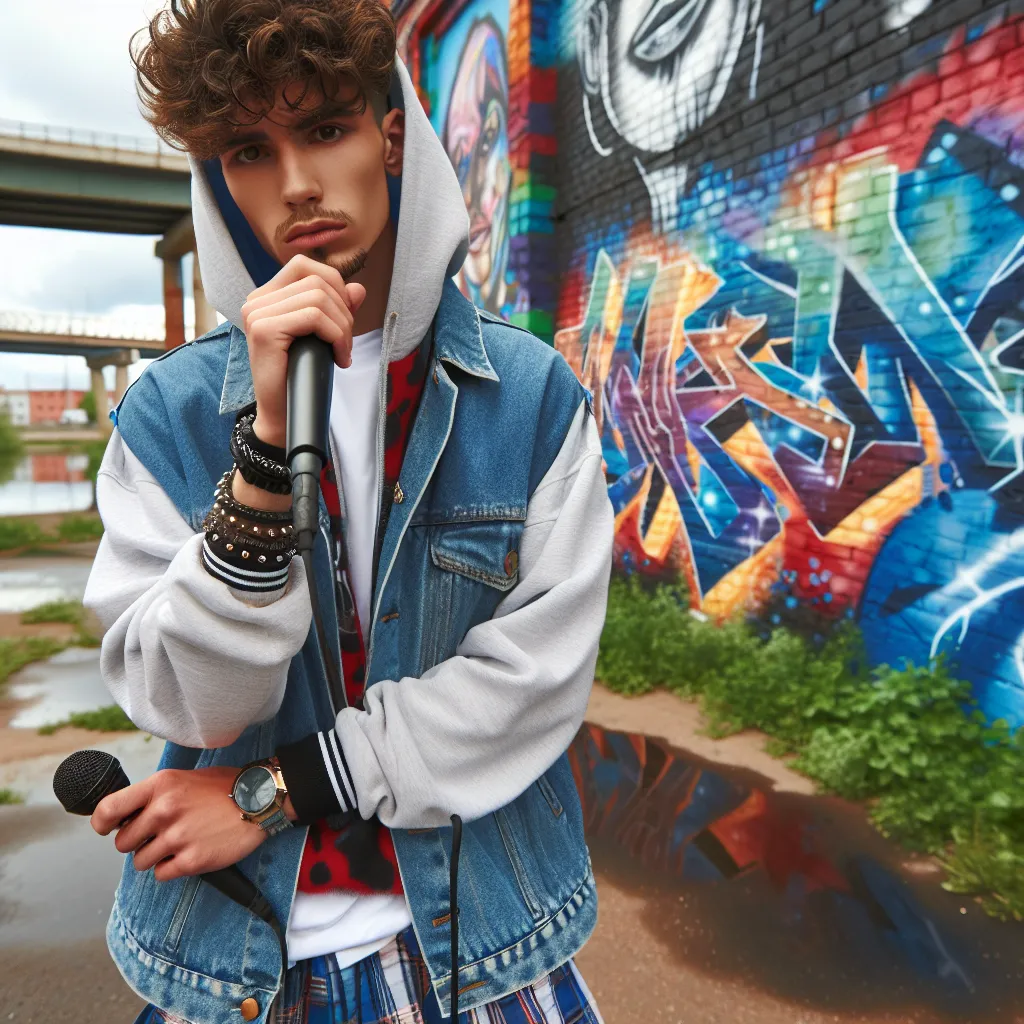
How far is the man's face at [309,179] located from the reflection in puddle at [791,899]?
2679 mm

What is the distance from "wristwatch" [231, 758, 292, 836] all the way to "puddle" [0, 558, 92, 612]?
292 inches

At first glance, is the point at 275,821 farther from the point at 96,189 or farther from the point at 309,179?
the point at 96,189

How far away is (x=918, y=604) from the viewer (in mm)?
3799

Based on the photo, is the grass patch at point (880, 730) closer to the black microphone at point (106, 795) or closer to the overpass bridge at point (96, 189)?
the black microphone at point (106, 795)

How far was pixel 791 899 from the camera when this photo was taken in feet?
9.75

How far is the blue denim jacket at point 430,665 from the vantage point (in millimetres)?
1104

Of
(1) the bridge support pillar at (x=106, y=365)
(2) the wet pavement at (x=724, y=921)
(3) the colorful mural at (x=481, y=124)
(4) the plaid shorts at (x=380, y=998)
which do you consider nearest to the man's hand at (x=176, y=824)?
(4) the plaid shorts at (x=380, y=998)

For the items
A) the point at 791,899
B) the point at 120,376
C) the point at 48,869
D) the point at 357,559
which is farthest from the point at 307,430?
the point at 120,376

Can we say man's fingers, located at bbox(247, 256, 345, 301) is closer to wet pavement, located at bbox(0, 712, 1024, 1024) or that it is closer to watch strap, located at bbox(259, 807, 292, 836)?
watch strap, located at bbox(259, 807, 292, 836)

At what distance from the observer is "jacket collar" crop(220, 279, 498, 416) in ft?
3.88

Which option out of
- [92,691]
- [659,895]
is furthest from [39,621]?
[659,895]

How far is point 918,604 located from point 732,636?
4.41ft

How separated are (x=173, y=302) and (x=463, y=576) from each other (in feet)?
78.9

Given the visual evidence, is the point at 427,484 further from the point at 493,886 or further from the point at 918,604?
the point at 918,604
